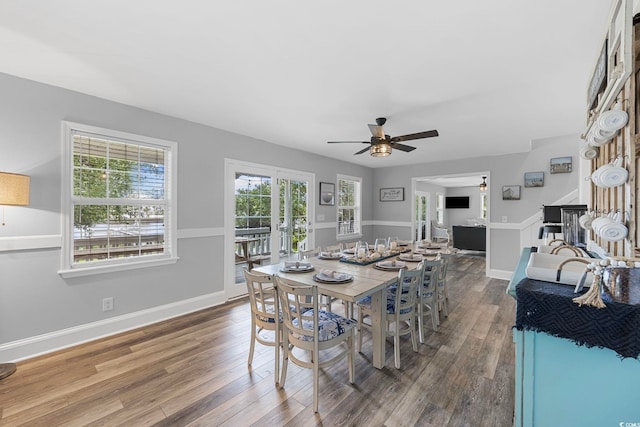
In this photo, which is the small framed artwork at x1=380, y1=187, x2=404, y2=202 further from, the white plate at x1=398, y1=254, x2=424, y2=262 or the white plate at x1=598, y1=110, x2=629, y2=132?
the white plate at x1=598, y1=110, x2=629, y2=132

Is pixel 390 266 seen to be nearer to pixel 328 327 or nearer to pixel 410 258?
pixel 410 258

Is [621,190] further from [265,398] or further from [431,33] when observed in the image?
[265,398]

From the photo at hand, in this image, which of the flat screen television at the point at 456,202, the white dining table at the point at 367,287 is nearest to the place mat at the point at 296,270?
the white dining table at the point at 367,287

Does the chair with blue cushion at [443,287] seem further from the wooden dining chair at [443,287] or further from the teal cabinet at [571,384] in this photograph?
the teal cabinet at [571,384]

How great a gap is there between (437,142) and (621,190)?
3277mm

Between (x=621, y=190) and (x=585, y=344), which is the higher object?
(x=621, y=190)

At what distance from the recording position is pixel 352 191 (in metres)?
6.77

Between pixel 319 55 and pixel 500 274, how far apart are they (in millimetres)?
5314

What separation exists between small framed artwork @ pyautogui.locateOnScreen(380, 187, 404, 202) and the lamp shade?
6256 millimetres

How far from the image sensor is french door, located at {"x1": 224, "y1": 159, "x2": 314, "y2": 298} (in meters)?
4.10

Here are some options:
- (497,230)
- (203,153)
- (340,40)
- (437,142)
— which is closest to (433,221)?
(497,230)

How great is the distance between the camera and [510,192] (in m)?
5.29

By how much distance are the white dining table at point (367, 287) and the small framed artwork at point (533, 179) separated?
4127mm

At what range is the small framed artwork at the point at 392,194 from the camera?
680 cm
